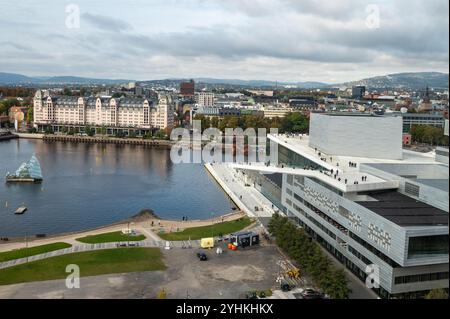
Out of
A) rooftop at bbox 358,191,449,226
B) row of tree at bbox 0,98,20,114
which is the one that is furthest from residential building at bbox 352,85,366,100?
rooftop at bbox 358,191,449,226

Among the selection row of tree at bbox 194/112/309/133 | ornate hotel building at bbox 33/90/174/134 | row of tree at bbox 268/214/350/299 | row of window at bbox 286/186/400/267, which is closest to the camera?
row of tree at bbox 268/214/350/299

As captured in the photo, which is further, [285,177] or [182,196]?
[182,196]

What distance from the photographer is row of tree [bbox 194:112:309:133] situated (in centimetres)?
6450

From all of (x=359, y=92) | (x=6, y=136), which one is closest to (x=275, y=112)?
(x=6, y=136)

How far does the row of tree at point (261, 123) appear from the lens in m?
64.5

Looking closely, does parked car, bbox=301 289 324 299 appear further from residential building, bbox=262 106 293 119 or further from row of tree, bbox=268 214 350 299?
residential building, bbox=262 106 293 119

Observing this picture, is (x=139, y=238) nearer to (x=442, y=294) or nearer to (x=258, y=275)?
(x=258, y=275)

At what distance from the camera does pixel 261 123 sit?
2630 inches

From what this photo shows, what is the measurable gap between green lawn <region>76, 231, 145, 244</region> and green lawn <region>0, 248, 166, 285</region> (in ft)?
4.90

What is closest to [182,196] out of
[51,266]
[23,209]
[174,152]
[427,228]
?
[23,209]

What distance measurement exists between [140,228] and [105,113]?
169 ft

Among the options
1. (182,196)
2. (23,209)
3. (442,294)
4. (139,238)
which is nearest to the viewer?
(442,294)

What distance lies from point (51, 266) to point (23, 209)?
11226 millimetres
